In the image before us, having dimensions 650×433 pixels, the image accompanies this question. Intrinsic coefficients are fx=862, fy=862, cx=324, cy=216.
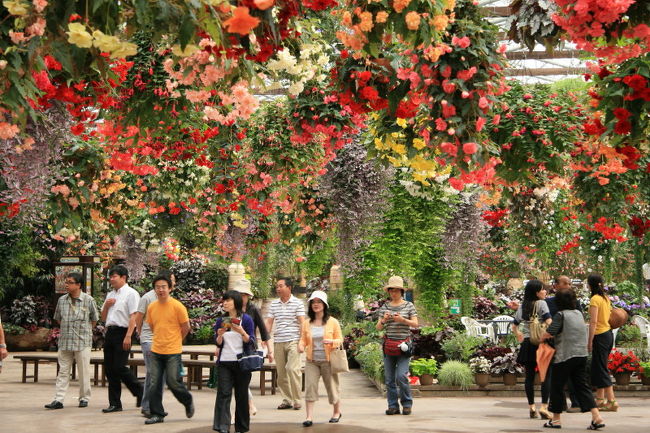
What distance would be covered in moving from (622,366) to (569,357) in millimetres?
3826

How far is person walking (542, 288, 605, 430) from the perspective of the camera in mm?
7553

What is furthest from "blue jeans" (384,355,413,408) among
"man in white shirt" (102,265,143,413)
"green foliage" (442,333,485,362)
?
"green foliage" (442,333,485,362)

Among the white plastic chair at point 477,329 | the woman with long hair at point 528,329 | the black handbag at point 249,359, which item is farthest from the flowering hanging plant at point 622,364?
the black handbag at point 249,359

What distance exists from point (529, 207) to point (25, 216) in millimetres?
7194

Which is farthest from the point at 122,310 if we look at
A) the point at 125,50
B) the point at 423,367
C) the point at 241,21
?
the point at 241,21

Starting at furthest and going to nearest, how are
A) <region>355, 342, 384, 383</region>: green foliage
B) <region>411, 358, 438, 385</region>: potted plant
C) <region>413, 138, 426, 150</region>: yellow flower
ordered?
<region>355, 342, 384, 383</region>: green foliage → <region>411, 358, 438, 385</region>: potted plant → <region>413, 138, 426, 150</region>: yellow flower

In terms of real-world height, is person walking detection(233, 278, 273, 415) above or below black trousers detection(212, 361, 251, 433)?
above

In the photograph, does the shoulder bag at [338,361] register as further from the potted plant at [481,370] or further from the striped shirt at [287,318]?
the potted plant at [481,370]

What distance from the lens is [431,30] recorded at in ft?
15.4

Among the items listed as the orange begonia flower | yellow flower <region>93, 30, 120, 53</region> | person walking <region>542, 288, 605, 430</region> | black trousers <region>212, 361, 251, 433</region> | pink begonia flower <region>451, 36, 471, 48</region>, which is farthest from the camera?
person walking <region>542, 288, 605, 430</region>

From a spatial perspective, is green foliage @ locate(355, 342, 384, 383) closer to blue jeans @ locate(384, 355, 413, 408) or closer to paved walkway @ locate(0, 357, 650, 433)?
paved walkway @ locate(0, 357, 650, 433)

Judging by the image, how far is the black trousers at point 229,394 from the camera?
23.0 feet

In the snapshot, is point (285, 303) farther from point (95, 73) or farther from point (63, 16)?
point (63, 16)

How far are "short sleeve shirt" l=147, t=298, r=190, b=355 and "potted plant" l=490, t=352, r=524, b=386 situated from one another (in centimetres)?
484
